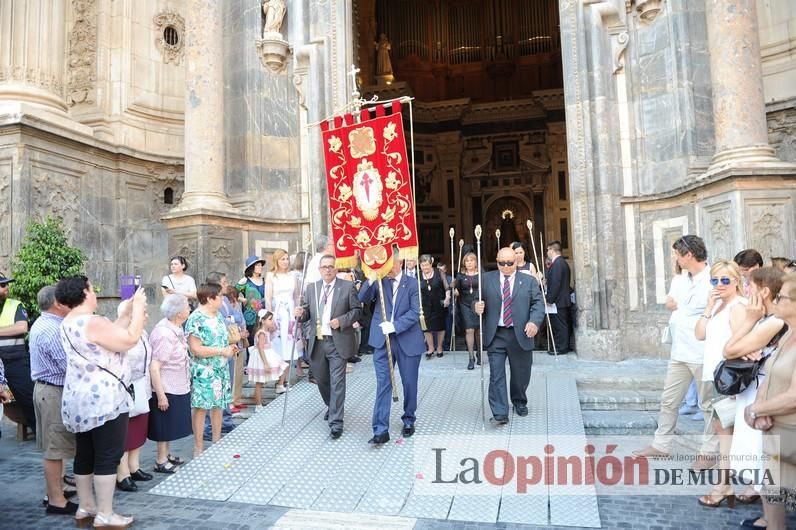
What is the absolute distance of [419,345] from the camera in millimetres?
5801

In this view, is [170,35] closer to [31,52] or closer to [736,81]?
[31,52]

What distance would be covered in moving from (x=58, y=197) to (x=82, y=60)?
9.90ft

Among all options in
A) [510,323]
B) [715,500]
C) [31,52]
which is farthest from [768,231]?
[31,52]

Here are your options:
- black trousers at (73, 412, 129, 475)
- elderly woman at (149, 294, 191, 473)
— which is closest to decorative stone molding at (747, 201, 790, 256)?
elderly woman at (149, 294, 191, 473)

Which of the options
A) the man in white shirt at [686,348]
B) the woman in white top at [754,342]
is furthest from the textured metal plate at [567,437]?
the woman in white top at [754,342]

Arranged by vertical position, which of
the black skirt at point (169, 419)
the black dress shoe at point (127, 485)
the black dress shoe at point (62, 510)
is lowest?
the black dress shoe at point (62, 510)

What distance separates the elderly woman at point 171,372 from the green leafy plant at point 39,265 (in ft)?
9.76

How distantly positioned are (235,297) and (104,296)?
4.77m

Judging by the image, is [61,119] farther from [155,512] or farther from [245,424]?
[155,512]

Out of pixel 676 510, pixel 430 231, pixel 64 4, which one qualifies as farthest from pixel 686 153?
pixel 64 4

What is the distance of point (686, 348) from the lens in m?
4.89

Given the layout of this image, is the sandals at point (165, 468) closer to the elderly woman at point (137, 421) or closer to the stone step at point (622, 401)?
the elderly woman at point (137, 421)

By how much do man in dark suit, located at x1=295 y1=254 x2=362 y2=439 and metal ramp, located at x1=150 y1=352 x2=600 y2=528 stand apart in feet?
1.17

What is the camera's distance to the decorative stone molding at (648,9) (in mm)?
9234
